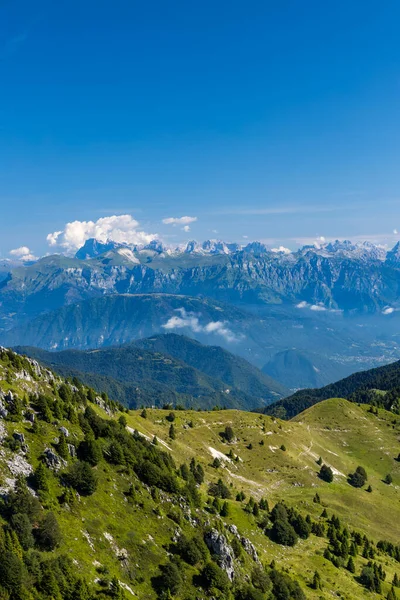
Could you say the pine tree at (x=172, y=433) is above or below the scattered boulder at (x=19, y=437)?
below

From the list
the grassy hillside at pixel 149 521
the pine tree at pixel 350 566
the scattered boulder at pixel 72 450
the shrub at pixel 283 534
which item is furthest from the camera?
the shrub at pixel 283 534

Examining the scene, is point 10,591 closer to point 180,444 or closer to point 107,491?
point 107,491

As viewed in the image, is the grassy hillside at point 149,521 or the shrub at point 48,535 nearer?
the shrub at point 48,535

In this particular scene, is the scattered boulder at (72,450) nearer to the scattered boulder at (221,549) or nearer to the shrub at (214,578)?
the scattered boulder at (221,549)

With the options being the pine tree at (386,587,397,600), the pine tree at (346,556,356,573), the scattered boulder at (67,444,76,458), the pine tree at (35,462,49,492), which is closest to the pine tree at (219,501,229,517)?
the pine tree at (346,556,356,573)

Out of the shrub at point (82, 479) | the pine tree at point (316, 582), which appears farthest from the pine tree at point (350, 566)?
the shrub at point (82, 479)

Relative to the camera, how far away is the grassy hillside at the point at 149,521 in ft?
188

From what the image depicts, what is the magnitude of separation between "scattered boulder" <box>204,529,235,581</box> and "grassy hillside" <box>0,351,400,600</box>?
0.65ft

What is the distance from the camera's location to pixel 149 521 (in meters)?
74.6

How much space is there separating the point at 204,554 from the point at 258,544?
27596 mm

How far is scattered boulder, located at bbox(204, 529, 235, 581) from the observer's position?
72188mm

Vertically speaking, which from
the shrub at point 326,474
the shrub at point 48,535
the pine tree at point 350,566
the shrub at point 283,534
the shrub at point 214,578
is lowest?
the shrub at point 326,474

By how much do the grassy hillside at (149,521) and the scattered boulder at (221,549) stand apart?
199mm

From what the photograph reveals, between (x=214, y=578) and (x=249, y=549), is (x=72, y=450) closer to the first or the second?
(x=214, y=578)
